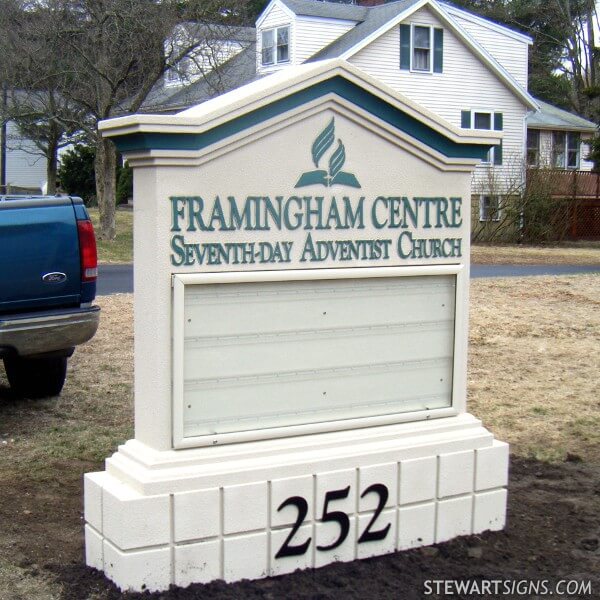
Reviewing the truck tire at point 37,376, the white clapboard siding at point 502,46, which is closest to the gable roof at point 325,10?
the white clapboard siding at point 502,46

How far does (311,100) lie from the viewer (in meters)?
4.08

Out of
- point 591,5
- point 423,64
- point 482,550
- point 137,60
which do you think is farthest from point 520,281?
point 591,5

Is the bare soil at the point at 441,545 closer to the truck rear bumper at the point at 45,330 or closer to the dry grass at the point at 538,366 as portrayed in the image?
the dry grass at the point at 538,366

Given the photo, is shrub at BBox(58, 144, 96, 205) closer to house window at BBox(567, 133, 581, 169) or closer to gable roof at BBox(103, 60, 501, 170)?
house window at BBox(567, 133, 581, 169)

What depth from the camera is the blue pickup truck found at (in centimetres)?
612

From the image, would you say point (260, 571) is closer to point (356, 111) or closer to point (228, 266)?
point (228, 266)

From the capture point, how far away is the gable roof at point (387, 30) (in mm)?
30859

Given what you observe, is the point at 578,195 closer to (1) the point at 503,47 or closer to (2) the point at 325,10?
(1) the point at 503,47

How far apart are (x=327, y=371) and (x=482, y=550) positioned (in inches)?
42.8

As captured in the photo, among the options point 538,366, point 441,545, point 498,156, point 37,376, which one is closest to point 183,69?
point 498,156

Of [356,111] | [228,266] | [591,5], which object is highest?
[591,5]

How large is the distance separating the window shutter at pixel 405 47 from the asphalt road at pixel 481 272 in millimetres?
13200

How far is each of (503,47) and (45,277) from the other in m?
32.0

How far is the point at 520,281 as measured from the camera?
46.4 feet
